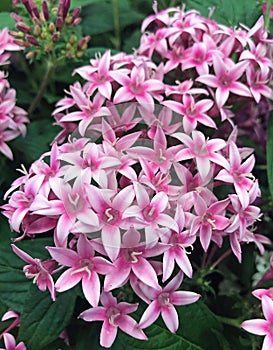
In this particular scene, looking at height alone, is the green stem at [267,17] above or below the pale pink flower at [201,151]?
above

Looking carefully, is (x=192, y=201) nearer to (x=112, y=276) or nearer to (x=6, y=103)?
(x=112, y=276)

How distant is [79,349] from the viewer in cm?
102

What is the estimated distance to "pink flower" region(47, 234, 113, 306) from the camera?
846 mm

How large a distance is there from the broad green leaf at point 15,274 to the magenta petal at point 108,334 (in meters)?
0.19

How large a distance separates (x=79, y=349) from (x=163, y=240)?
0.29 meters

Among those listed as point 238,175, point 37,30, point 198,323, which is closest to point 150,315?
point 198,323

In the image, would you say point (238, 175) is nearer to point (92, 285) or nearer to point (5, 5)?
point (92, 285)

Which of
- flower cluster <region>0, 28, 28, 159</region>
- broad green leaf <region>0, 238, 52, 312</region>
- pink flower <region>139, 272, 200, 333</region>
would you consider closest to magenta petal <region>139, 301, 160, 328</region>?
pink flower <region>139, 272, 200, 333</region>

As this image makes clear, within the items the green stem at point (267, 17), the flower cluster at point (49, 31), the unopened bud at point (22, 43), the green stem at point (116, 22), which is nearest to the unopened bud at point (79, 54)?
the flower cluster at point (49, 31)

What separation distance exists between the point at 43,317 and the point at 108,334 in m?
0.14

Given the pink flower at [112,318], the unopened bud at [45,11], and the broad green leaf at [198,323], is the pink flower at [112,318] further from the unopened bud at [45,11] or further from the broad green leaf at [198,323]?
the unopened bud at [45,11]

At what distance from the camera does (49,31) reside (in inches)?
46.4

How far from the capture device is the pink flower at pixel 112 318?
88cm

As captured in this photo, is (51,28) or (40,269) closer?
(40,269)
